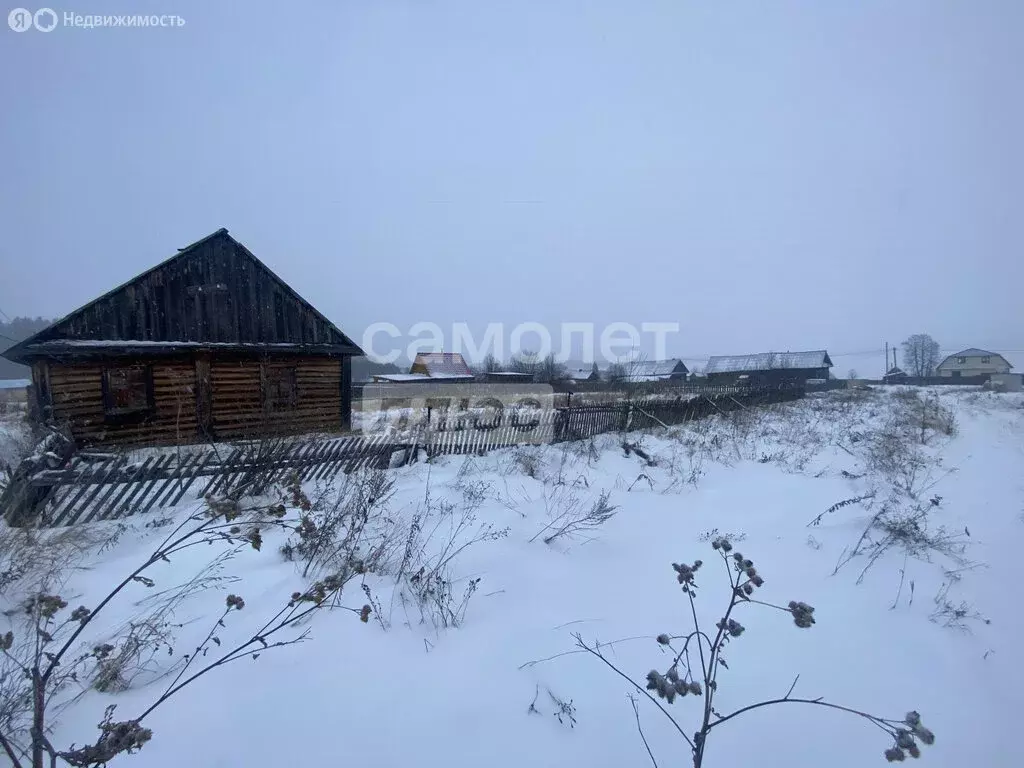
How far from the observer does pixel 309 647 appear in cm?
257

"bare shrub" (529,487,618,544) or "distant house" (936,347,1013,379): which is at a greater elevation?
"distant house" (936,347,1013,379)

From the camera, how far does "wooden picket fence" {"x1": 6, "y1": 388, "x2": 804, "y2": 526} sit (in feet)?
15.8

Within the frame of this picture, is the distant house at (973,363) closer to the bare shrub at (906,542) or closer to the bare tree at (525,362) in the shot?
the bare tree at (525,362)

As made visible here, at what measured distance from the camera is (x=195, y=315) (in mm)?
11250

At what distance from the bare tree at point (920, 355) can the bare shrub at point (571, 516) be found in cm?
8794

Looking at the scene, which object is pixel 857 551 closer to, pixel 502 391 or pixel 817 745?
pixel 817 745

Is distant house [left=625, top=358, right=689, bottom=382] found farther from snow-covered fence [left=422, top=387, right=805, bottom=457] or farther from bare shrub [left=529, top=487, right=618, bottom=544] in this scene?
bare shrub [left=529, top=487, right=618, bottom=544]

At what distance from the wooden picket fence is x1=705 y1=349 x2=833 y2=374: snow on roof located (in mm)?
40904

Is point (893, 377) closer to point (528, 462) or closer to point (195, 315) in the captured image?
point (528, 462)

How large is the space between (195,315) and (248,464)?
746 cm

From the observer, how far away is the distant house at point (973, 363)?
53344 mm

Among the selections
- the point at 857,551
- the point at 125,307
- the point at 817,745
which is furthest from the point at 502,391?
the point at 817,745

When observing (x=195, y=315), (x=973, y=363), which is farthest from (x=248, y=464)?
(x=973, y=363)

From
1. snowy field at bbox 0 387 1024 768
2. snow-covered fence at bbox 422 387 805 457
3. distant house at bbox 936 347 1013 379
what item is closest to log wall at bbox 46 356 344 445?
snow-covered fence at bbox 422 387 805 457
